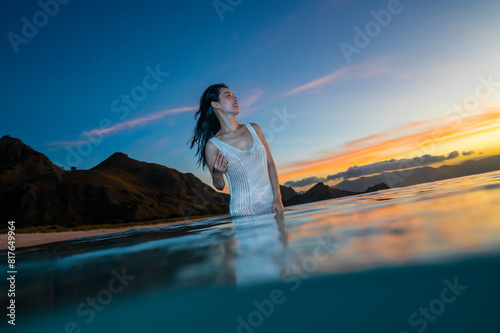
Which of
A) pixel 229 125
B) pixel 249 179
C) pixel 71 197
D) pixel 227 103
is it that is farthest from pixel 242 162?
pixel 71 197

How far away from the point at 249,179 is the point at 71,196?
8083cm

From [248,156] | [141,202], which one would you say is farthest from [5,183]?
[248,156]

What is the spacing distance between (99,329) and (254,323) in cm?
40

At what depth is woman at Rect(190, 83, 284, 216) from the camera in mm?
4270

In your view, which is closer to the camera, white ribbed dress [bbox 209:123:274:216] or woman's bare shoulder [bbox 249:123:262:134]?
white ribbed dress [bbox 209:123:274:216]

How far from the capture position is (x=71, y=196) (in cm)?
7169

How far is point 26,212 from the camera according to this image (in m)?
64.8

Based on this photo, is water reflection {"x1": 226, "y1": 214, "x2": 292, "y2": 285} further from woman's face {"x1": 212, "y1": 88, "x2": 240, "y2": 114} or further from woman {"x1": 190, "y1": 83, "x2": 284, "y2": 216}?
woman's face {"x1": 212, "y1": 88, "x2": 240, "y2": 114}

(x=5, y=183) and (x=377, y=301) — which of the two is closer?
(x=377, y=301)

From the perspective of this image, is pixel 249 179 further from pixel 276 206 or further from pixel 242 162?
pixel 276 206

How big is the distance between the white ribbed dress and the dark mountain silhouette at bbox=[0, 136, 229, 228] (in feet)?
161

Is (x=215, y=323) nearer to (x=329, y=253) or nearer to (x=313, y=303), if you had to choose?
(x=313, y=303)

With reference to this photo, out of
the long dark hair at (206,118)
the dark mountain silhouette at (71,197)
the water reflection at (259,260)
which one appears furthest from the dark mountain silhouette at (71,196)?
the water reflection at (259,260)

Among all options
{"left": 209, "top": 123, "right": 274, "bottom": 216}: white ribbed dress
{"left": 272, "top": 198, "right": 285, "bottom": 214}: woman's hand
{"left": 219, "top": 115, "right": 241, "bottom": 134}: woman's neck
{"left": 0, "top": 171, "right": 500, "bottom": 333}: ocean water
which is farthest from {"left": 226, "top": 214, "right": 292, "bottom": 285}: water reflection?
{"left": 219, "top": 115, "right": 241, "bottom": 134}: woman's neck
